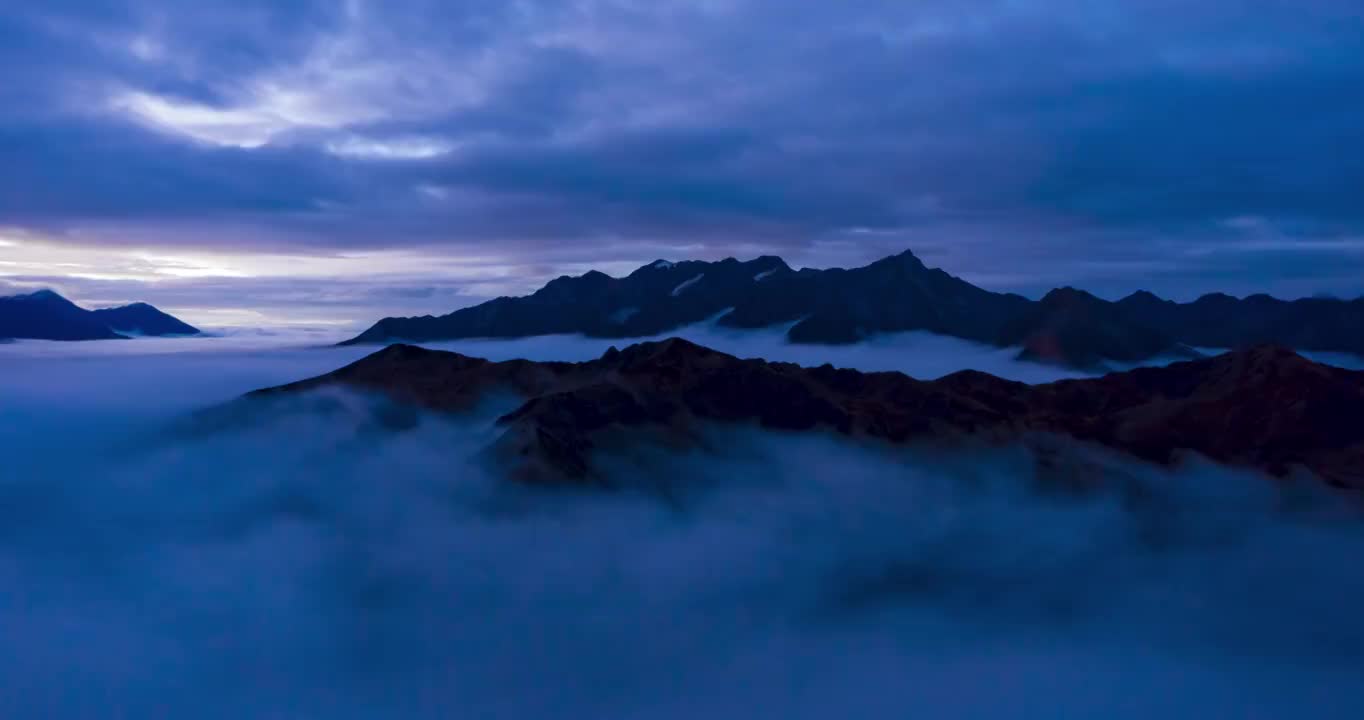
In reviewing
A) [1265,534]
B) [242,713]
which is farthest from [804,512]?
[242,713]

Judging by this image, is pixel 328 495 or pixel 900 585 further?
pixel 328 495

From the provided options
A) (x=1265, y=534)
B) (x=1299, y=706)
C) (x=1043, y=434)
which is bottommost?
(x=1299, y=706)

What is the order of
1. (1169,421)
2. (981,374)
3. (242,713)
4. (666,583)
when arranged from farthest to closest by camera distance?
1. (981,374)
2. (1169,421)
3. (666,583)
4. (242,713)

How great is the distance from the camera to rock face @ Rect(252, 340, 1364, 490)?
156000 millimetres

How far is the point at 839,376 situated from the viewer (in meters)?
192

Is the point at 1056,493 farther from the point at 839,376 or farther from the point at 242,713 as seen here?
the point at 242,713

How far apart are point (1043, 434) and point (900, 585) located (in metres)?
44.4

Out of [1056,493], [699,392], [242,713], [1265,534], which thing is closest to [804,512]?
[699,392]

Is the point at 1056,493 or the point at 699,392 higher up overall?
the point at 699,392

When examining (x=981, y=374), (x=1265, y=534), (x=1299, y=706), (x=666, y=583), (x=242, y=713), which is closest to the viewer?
(x=242, y=713)

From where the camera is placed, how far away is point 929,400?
585 feet

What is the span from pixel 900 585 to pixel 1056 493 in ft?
121

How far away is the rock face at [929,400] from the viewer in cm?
15600

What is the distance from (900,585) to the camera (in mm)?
144750
